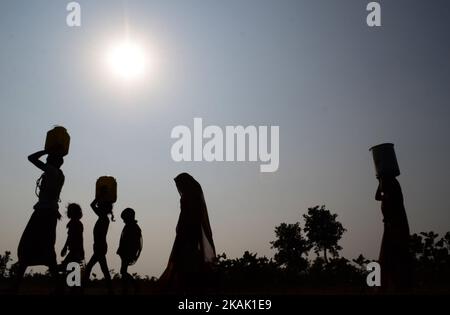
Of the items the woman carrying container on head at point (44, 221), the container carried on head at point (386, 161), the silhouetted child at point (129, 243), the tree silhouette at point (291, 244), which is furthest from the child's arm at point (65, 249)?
the tree silhouette at point (291, 244)

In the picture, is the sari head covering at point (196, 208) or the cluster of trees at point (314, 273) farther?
the cluster of trees at point (314, 273)

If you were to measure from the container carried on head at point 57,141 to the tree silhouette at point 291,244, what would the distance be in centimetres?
4762

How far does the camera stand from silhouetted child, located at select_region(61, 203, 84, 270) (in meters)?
8.52

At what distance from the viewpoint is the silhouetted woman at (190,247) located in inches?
309

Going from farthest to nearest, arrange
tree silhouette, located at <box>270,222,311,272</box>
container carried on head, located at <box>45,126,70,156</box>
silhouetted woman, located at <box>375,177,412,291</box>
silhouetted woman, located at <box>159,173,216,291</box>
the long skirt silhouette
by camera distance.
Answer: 1. tree silhouette, located at <box>270,222,311,272</box>
2. silhouetted woman, located at <box>375,177,412,291</box>
3. silhouetted woman, located at <box>159,173,216,291</box>
4. container carried on head, located at <box>45,126,70,156</box>
5. the long skirt silhouette

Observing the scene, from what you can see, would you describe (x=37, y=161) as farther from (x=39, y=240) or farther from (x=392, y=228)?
(x=392, y=228)

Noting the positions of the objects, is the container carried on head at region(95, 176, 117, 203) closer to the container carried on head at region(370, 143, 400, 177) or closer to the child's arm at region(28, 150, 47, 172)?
the child's arm at region(28, 150, 47, 172)

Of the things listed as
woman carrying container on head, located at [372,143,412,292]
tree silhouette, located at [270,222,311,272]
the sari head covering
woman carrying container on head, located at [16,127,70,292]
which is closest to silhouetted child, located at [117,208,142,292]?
the sari head covering

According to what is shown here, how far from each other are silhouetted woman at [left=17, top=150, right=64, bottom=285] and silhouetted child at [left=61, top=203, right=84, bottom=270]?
5.16 ft

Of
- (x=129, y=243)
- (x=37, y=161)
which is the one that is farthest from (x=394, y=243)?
(x=37, y=161)

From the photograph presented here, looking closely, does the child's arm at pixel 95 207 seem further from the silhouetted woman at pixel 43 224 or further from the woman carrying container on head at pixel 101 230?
the silhouetted woman at pixel 43 224
